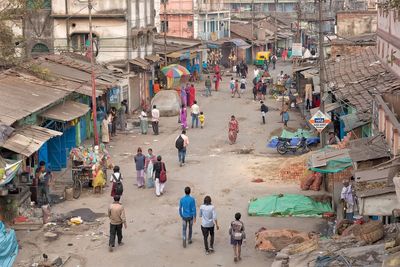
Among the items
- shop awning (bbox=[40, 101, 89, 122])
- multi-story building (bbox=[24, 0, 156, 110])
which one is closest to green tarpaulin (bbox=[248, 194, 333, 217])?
shop awning (bbox=[40, 101, 89, 122])

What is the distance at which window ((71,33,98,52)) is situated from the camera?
122ft

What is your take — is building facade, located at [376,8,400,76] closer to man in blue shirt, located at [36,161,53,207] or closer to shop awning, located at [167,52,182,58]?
man in blue shirt, located at [36,161,53,207]

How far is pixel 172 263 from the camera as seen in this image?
50.5 ft

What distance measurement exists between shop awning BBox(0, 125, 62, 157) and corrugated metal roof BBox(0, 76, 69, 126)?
0.40m

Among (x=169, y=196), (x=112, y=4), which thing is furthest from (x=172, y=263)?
(x=112, y=4)

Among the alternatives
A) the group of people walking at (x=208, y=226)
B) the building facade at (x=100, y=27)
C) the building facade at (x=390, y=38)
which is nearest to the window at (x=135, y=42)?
the building facade at (x=100, y=27)

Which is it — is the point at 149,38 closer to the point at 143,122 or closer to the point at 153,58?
the point at 153,58

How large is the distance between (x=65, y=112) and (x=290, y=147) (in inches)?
338

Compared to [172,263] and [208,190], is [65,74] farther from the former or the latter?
[172,263]

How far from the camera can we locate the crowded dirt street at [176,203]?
624 inches

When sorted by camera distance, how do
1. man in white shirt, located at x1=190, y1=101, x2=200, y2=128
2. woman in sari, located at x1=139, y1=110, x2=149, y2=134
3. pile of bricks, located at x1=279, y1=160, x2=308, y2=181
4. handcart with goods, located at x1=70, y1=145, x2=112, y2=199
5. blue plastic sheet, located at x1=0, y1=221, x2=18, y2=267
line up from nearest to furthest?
1. blue plastic sheet, located at x1=0, y1=221, x2=18, y2=267
2. handcart with goods, located at x1=70, y1=145, x2=112, y2=199
3. pile of bricks, located at x1=279, y1=160, x2=308, y2=181
4. woman in sari, located at x1=139, y1=110, x2=149, y2=134
5. man in white shirt, located at x1=190, y1=101, x2=200, y2=128

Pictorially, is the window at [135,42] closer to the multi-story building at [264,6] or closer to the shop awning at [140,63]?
the shop awning at [140,63]

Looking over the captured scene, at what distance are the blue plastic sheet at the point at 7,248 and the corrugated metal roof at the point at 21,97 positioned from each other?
3584 millimetres

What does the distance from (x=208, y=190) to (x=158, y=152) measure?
6.30m
